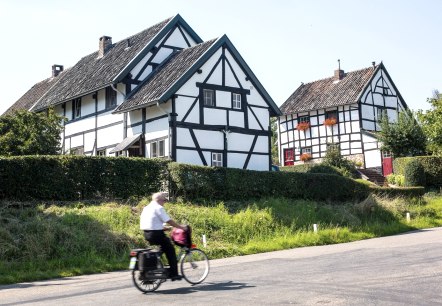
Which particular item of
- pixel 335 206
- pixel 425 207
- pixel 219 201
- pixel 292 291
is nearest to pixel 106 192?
pixel 219 201

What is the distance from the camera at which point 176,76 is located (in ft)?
86.2

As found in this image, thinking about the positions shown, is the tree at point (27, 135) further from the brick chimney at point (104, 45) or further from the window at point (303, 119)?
the window at point (303, 119)

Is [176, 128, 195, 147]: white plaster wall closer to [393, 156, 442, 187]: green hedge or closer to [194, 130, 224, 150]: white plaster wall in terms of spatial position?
[194, 130, 224, 150]: white plaster wall

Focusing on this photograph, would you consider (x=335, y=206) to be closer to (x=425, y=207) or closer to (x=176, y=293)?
(x=425, y=207)

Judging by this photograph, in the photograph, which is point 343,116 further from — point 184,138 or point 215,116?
point 184,138

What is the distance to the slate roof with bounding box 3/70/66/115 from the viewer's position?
37953mm

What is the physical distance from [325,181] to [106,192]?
1017 centimetres

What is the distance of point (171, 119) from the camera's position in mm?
25562

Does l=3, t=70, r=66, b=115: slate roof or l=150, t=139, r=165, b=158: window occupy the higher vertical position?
l=3, t=70, r=66, b=115: slate roof

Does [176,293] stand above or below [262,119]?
below

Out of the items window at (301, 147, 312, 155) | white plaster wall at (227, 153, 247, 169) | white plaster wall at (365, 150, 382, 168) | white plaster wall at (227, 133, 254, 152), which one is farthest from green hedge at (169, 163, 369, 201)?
window at (301, 147, 312, 155)

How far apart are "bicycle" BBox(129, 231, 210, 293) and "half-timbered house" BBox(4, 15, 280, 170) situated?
50.7 feet

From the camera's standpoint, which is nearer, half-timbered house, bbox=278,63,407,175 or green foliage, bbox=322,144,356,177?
green foliage, bbox=322,144,356,177

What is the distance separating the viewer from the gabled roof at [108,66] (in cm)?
2891
